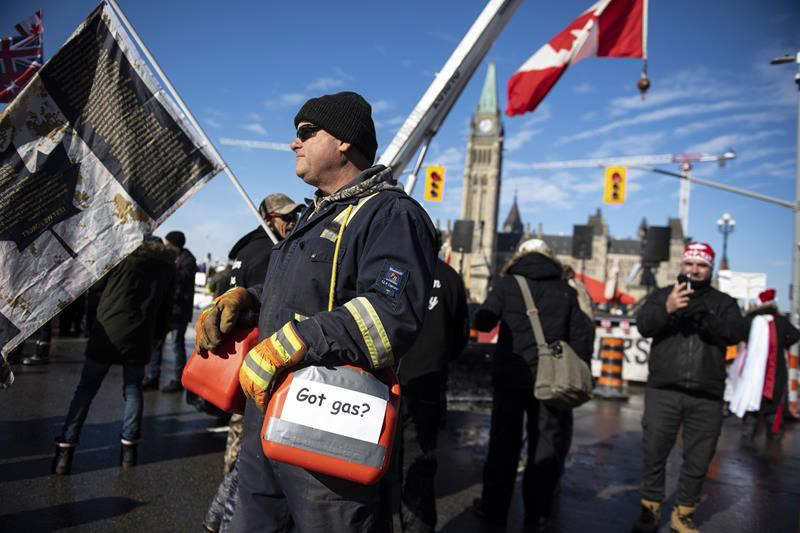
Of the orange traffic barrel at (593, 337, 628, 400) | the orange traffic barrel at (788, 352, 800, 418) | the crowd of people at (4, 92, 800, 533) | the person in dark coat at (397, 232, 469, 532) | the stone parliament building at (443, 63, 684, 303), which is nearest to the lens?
the crowd of people at (4, 92, 800, 533)

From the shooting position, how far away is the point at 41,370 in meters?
8.27

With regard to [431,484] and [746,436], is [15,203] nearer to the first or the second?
[431,484]

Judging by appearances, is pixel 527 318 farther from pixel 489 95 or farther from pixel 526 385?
pixel 489 95

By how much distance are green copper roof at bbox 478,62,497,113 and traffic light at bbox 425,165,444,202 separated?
10616 cm

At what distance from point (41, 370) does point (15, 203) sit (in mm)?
6465

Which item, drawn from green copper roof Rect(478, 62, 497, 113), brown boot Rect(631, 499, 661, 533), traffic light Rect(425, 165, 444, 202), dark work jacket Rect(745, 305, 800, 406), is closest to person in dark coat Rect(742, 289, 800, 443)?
dark work jacket Rect(745, 305, 800, 406)

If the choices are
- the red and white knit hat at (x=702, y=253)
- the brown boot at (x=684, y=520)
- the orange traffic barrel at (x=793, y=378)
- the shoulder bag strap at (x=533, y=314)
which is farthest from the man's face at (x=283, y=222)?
the orange traffic barrel at (x=793, y=378)

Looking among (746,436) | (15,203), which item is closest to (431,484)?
(15,203)

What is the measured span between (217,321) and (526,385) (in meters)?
2.84

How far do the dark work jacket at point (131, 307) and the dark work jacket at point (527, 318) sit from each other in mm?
2859

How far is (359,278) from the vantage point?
1.94 metres

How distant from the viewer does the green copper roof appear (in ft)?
391

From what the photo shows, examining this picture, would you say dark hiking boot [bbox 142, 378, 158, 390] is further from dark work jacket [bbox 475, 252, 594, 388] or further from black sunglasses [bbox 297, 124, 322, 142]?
black sunglasses [bbox 297, 124, 322, 142]

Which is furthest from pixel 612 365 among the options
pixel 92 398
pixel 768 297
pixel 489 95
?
pixel 489 95
